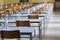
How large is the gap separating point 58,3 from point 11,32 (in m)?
→ 26.0

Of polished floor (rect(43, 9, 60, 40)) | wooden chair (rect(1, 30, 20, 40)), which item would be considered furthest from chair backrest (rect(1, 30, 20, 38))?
polished floor (rect(43, 9, 60, 40))

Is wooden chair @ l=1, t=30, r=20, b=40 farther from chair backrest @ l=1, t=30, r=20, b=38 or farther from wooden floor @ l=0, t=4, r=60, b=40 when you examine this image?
wooden floor @ l=0, t=4, r=60, b=40

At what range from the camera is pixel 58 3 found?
1199 inches

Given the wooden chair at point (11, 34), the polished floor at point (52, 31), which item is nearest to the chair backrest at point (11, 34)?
the wooden chair at point (11, 34)

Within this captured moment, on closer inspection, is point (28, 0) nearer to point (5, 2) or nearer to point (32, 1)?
point (32, 1)

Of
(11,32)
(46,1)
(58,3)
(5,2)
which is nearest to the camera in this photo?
(11,32)

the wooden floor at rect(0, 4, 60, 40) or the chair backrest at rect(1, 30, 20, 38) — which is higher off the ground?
the chair backrest at rect(1, 30, 20, 38)

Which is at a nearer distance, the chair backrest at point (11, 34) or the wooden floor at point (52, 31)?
the chair backrest at point (11, 34)

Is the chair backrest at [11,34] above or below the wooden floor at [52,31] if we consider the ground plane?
above

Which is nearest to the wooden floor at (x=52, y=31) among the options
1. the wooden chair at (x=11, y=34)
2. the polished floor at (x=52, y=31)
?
the polished floor at (x=52, y=31)

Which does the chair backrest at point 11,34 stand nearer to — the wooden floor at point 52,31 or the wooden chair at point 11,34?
the wooden chair at point 11,34

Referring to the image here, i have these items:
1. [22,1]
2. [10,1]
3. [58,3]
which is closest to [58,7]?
[58,3]

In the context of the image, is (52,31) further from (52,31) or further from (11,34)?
(11,34)

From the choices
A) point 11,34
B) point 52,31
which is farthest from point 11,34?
point 52,31
